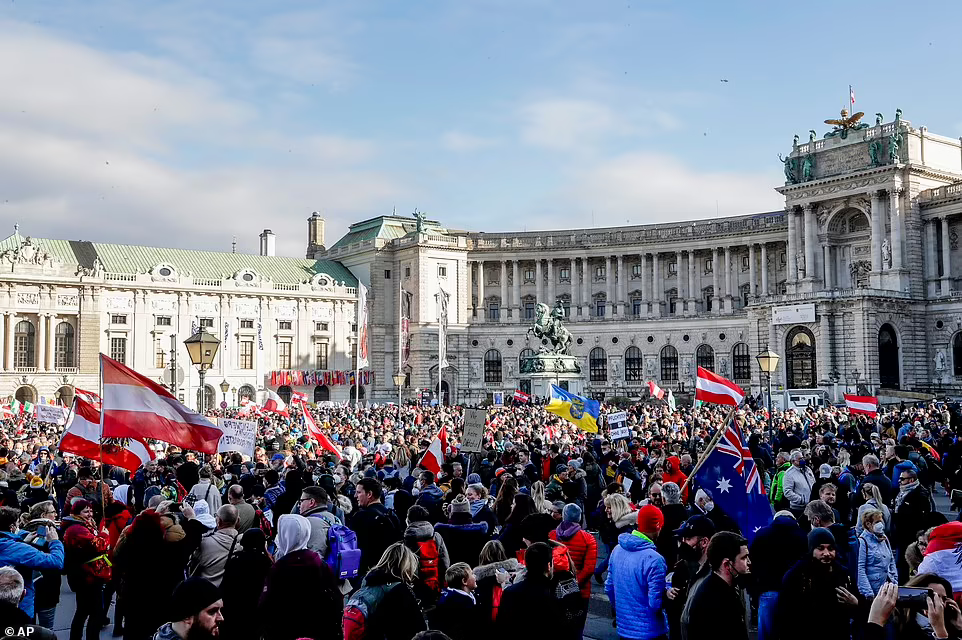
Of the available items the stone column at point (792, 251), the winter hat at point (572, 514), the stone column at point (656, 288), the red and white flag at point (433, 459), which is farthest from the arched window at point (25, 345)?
the winter hat at point (572, 514)

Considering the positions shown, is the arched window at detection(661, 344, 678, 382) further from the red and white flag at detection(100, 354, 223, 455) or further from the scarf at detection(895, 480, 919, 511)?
the scarf at detection(895, 480, 919, 511)

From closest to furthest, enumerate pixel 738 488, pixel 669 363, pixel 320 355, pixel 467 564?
pixel 467 564
pixel 738 488
pixel 669 363
pixel 320 355

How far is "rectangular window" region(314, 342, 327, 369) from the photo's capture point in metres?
81.0

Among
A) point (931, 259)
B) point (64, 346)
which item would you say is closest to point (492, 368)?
point (64, 346)

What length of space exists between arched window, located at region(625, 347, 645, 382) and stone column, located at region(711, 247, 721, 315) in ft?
23.6

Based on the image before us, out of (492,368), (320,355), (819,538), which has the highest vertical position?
(320,355)

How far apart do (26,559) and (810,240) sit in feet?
214

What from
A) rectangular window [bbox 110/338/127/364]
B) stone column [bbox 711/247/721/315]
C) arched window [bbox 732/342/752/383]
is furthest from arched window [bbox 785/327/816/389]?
rectangular window [bbox 110/338/127/364]

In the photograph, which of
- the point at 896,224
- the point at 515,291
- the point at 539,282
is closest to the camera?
→ the point at 896,224

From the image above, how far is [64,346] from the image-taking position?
230 ft

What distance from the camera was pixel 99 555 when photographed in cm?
991

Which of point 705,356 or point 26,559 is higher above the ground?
point 705,356

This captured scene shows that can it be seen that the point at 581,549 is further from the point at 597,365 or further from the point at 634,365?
the point at 597,365

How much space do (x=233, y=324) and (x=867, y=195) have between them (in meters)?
48.7
